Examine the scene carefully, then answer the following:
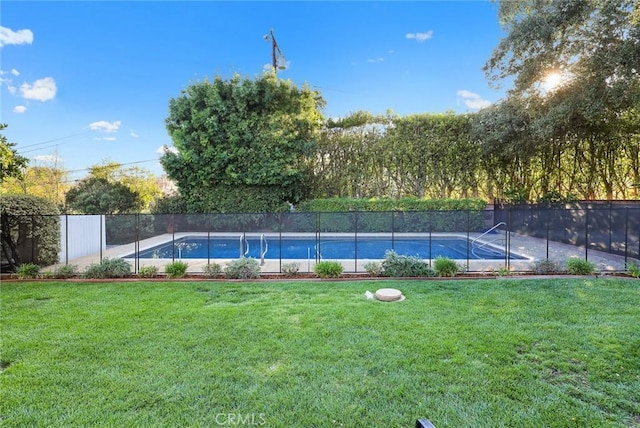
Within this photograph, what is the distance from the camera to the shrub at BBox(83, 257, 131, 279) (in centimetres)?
591

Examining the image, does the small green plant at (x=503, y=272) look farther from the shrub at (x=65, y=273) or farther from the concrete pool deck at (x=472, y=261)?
the shrub at (x=65, y=273)

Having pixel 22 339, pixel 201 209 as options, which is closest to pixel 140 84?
pixel 201 209

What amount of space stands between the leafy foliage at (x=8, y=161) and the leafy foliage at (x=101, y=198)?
8213 mm

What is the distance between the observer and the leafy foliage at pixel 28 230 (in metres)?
6.41

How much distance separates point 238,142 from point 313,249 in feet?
21.4

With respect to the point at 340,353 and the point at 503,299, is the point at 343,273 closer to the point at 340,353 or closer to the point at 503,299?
the point at 503,299

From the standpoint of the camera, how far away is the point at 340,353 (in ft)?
9.38

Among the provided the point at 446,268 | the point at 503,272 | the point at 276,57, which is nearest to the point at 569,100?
the point at 503,272

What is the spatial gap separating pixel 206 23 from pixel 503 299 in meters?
11.3

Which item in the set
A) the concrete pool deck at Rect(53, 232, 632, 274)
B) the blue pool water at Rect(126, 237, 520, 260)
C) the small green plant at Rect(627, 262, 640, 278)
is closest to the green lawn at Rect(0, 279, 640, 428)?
the small green plant at Rect(627, 262, 640, 278)

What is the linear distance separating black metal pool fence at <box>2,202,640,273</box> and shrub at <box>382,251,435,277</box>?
752mm

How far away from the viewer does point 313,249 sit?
9805mm

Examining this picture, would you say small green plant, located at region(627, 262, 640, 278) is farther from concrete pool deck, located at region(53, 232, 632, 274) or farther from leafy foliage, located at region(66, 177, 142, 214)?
leafy foliage, located at region(66, 177, 142, 214)

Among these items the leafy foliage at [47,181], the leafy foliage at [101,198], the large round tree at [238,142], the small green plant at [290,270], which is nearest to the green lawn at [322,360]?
the small green plant at [290,270]
